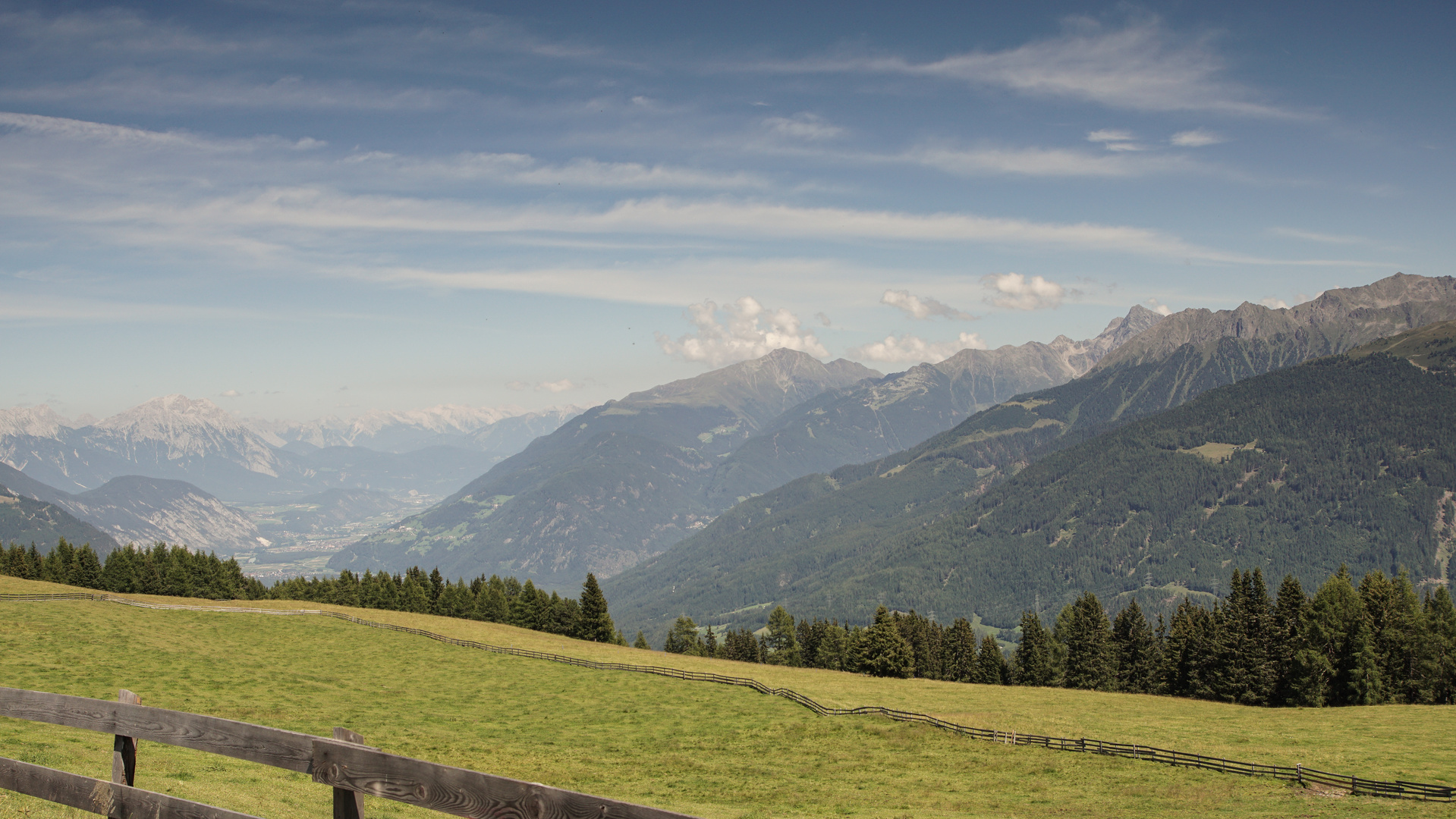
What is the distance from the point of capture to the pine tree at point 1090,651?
326 feet

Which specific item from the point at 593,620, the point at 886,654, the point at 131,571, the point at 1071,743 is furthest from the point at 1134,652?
the point at 131,571

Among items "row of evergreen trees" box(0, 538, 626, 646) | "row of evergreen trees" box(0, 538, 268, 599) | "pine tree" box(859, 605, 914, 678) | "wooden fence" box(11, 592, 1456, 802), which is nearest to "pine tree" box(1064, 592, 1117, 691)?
"pine tree" box(859, 605, 914, 678)

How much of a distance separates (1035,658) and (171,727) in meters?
111

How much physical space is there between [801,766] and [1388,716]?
162ft

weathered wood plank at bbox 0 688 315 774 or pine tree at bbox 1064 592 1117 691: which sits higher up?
weathered wood plank at bbox 0 688 315 774

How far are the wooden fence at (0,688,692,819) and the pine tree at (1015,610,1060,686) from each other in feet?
353

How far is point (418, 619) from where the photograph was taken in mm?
98625

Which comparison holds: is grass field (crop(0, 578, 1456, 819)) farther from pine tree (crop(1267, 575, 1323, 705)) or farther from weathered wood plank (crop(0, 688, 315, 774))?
pine tree (crop(1267, 575, 1323, 705))

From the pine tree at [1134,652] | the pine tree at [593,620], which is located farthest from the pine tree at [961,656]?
the pine tree at [593,620]

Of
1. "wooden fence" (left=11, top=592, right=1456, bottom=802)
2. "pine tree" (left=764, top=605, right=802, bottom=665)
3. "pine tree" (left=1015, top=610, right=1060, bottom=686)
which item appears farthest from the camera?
"pine tree" (left=764, top=605, right=802, bottom=665)

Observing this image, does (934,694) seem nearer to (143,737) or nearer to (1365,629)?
(1365,629)

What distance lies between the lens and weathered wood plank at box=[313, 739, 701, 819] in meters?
6.98

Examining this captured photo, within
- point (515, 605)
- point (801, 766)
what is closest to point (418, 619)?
point (515, 605)

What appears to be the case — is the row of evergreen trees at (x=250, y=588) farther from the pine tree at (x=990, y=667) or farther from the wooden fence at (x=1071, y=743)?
the pine tree at (x=990, y=667)
